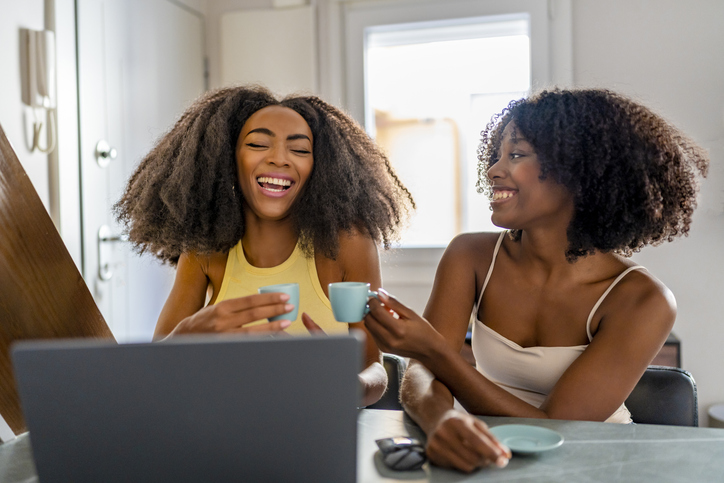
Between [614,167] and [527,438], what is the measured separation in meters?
0.75

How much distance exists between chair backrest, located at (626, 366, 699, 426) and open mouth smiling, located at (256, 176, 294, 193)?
3.13ft

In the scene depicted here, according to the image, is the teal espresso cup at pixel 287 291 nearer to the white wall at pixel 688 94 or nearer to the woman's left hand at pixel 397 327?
the woman's left hand at pixel 397 327

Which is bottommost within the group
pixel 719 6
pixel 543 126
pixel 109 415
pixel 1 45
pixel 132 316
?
pixel 132 316

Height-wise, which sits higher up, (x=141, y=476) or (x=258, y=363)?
(x=258, y=363)

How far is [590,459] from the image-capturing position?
2.84 ft

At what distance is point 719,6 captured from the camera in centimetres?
275

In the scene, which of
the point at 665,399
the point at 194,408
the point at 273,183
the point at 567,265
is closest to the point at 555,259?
the point at 567,265

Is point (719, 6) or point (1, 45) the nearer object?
point (1, 45)

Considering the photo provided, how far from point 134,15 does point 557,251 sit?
2221 mm

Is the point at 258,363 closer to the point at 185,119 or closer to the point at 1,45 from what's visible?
the point at 185,119

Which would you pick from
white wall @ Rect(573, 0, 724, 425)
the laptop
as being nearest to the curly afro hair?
the laptop

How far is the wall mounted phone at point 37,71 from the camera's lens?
2170 mm

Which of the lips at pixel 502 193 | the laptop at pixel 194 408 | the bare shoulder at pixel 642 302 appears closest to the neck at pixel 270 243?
the lips at pixel 502 193

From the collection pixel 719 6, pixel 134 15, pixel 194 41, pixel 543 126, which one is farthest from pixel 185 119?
pixel 719 6
